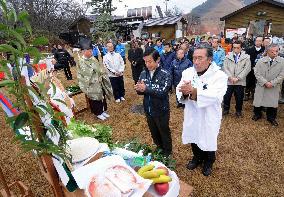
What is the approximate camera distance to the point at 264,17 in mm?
17656

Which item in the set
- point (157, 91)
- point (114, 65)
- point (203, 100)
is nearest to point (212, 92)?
point (203, 100)

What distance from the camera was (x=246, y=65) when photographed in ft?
20.1

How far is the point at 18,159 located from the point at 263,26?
18.2 meters

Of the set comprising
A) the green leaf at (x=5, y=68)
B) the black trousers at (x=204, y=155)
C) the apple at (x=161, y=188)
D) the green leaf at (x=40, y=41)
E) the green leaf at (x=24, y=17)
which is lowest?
the black trousers at (x=204, y=155)

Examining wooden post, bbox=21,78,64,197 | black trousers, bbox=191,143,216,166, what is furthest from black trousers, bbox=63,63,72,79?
wooden post, bbox=21,78,64,197

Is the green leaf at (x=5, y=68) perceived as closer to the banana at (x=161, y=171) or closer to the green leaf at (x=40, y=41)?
the green leaf at (x=40, y=41)

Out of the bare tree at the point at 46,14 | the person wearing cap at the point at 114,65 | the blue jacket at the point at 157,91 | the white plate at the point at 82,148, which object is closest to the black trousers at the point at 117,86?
the person wearing cap at the point at 114,65

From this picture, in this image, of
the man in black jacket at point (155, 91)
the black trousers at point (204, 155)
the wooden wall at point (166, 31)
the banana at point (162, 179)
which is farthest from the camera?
Result: the wooden wall at point (166, 31)

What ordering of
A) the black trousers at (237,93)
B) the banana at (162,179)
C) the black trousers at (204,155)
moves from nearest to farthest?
the banana at (162,179) → the black trousers at (204,155) → the black trousers at (237,93)

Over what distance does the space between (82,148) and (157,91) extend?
1737 millimetres

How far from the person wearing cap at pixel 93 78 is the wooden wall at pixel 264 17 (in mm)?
15467

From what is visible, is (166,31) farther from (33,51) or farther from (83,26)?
(33,51)

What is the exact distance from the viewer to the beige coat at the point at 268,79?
5586 millimetres

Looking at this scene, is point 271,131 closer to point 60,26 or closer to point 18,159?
point 18,159
